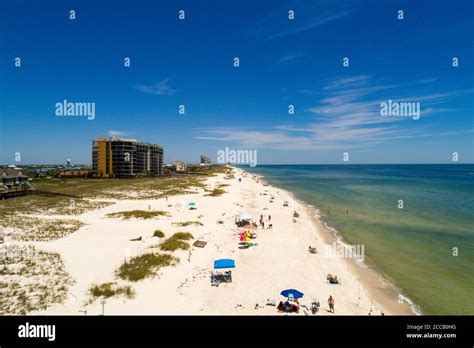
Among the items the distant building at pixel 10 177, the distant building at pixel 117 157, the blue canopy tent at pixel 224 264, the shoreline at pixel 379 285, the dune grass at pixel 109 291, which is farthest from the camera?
the distant building at pixel 117 157

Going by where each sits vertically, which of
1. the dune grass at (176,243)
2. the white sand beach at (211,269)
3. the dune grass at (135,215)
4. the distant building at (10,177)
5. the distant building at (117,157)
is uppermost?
the distant building at (117,157)

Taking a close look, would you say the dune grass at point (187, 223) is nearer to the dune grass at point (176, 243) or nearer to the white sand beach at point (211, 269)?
the white sand beach at point (211, 269)

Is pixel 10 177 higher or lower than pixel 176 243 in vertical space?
higher

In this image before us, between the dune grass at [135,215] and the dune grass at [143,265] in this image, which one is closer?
the dune grass at [143,265]

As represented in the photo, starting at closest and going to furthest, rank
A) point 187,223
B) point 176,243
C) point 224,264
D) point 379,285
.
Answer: point 224,264
point 379,285
point 176,243
point 187,223

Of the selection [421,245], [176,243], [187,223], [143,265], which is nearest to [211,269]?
[143,265]

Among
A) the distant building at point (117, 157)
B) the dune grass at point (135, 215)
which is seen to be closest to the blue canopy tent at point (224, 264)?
the dune grass at point (135, 215)

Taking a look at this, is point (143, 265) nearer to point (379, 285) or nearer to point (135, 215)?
point (379, 285)

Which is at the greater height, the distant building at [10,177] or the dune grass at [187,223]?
the distant building at [10,177]
